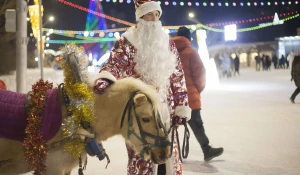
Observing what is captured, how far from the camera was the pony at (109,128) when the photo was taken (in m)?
2.47

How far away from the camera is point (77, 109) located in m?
2.51

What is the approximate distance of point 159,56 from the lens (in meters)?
3.21

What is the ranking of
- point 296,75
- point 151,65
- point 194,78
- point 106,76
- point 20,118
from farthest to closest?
point 296,75 → point 194,78 → point 151,65 → point 106,76 → point 20,118

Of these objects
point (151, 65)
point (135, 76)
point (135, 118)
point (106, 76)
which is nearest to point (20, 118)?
point (106, 76)

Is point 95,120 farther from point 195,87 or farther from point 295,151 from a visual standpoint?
point 295,151

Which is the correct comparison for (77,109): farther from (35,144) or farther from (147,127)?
(147,127)

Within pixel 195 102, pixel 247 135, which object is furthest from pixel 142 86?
pixel 247 135

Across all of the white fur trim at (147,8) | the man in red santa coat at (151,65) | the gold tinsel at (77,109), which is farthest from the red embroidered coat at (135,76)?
the gold tinsel at (77,109)

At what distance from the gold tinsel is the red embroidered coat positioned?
51cm

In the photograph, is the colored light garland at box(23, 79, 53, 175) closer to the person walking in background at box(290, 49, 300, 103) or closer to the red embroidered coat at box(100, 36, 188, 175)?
the red embroidered coat at box(100, 36, 188, 175)

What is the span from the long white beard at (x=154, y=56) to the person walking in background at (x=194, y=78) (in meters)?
2.16

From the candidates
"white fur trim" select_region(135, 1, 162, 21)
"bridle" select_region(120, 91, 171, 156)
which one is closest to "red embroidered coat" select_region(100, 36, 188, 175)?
"white fur trim" select_region(135, 1, 162, 21)

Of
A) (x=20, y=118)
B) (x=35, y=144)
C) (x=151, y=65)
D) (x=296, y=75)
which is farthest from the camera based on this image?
(x=296, y=75)

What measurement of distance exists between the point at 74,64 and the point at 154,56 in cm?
81
